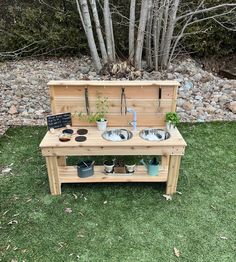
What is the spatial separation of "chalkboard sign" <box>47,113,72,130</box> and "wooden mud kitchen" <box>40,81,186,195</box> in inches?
1.6

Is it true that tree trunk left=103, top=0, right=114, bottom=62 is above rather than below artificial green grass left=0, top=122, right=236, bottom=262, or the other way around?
above

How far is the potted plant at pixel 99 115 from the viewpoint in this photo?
8.58ft

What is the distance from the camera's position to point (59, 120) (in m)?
2.62

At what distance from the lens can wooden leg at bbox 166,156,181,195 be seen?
246 cm

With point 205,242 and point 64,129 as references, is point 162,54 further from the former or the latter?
point 205,242

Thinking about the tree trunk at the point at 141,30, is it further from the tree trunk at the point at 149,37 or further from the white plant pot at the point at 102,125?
the white plant pot at the point at 102,125

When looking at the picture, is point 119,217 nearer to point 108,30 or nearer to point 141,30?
point 141,30

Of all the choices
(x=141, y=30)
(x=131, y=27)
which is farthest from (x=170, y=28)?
(x=131, y=27)

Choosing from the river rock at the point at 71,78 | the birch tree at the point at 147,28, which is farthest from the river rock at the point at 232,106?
the birch tree at the point at 147,28

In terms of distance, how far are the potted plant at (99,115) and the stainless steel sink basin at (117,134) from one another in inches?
2.7

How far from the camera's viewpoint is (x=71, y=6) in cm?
565

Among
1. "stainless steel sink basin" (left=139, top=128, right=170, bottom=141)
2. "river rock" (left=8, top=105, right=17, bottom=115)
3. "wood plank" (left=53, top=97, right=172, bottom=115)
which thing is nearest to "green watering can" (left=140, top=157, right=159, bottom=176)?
"stainless steel sink basin" (left=139, top=128, right=170, bottom=141)

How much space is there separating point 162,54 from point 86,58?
1.68 metres

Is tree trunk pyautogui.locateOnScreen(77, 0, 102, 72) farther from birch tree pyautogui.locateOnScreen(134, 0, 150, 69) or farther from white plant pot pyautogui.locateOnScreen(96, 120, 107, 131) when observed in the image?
white plant pot pyautogui.locateOnScreen(96, 120, 107, 131)
